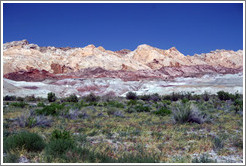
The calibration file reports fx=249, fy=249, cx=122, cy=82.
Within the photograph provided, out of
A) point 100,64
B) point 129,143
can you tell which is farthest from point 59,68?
point 129,143

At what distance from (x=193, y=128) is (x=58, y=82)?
55.0 meters

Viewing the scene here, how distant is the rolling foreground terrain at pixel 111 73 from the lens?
4928cm

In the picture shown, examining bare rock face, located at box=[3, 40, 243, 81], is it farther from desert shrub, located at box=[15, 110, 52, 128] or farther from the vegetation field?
the vegetation field

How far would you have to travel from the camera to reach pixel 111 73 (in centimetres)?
7981

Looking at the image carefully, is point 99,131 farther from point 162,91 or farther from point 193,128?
point 162,91

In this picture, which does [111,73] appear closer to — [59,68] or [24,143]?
[59,68]

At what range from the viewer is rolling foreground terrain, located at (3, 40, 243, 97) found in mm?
49281

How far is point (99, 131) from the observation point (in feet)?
27.7

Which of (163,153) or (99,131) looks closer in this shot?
(163,153)

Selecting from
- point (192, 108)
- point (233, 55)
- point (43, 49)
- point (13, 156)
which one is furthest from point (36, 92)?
point (233, 55)

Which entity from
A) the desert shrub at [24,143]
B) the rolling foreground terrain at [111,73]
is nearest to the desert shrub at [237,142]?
the desert shrub at [24,143]

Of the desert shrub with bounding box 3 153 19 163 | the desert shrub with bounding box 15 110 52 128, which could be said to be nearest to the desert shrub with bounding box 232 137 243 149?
the desert shrub with bounding box 3 153 19 163

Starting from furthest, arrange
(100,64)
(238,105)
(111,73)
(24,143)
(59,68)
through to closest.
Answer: (100,64) → (59,68) → (111,73) → (238,105) → (24,143)

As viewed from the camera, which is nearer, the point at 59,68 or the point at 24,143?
the point at 24,143
